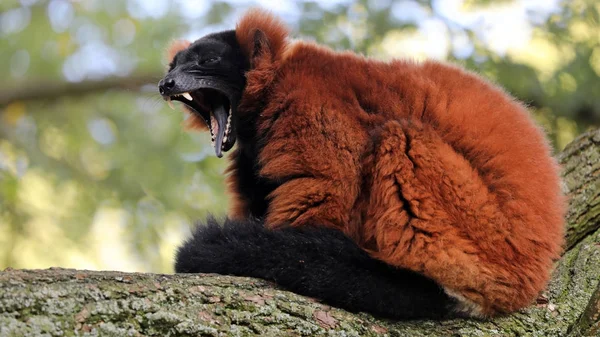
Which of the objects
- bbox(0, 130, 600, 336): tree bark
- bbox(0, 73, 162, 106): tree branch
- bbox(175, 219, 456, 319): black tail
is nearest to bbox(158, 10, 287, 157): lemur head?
bbox(175, 219, 456, 319): black tail

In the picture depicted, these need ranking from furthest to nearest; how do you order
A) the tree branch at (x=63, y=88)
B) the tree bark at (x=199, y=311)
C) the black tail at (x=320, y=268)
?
the tree branch at (x=63, y=88), the black tail at (x=320, y=268), the tree bark at (x=199, y=311)

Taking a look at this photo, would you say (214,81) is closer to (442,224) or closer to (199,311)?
(442,224)

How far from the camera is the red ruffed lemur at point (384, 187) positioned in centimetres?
370

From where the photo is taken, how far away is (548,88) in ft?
25.2

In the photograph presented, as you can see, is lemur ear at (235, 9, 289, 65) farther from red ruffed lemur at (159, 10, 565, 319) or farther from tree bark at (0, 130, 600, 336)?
tree bark at (0, 130, 600, 336)

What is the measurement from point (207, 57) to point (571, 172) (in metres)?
3.23

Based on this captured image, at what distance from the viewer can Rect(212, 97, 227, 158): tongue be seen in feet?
15.3

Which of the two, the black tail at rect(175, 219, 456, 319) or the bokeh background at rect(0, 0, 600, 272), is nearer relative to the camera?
the black tail at rect(175, 219, 456, 319)

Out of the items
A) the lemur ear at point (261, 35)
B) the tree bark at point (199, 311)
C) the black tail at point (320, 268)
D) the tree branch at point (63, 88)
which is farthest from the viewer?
the tree branch at point (63, 88)

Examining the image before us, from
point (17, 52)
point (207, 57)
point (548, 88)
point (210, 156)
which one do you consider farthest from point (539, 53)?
point (17, 52)

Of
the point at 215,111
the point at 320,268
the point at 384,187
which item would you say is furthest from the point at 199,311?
the point at 215,111

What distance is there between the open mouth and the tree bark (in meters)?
1.49

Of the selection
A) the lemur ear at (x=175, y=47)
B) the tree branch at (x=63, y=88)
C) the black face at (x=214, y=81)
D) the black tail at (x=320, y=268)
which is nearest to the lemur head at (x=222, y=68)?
the black face at (x=214, y=81)

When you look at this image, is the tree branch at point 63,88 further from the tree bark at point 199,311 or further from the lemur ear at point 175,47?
the tree bark at point 199,311
